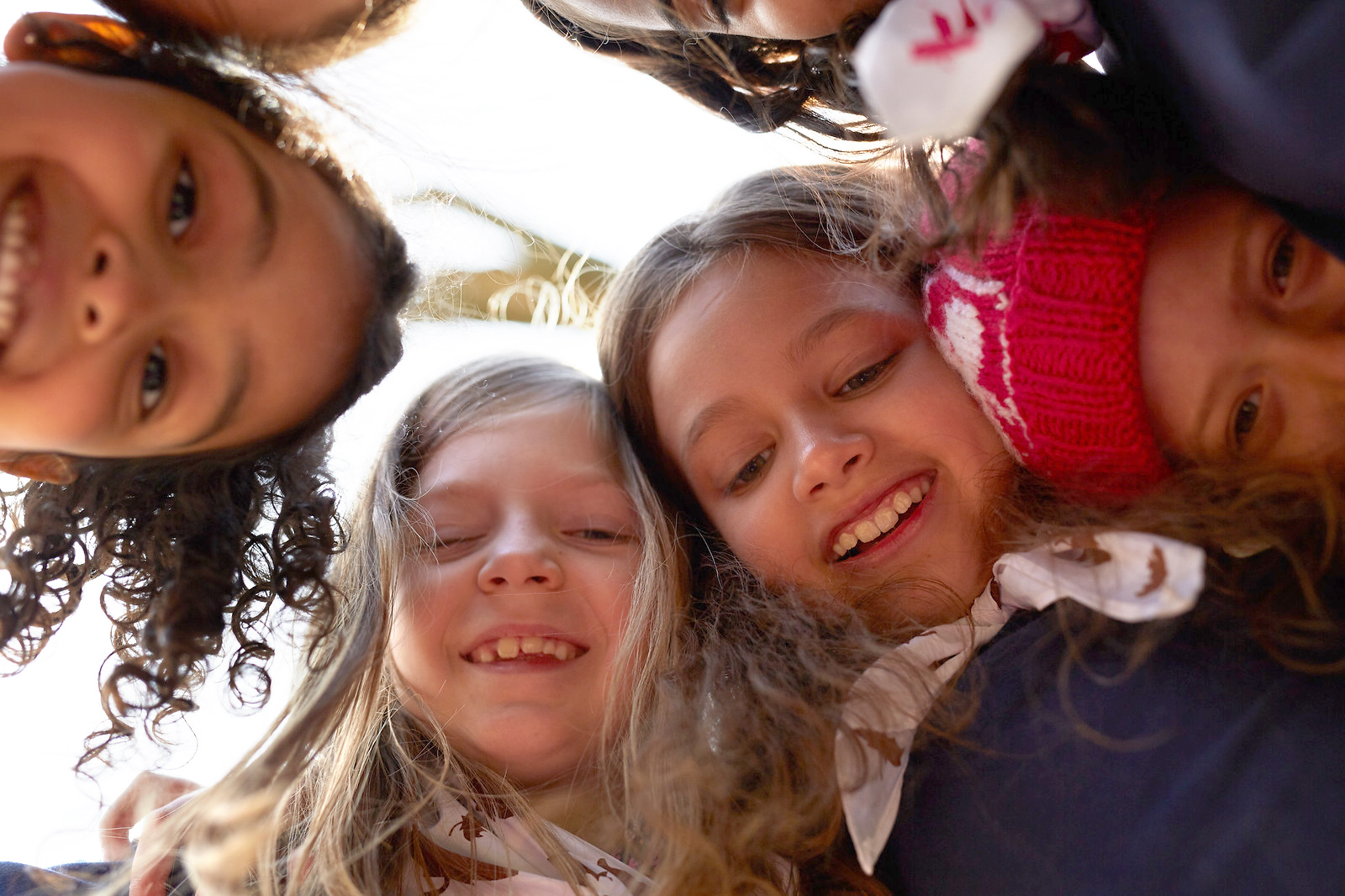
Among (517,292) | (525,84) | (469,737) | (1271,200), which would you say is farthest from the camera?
(517,292)

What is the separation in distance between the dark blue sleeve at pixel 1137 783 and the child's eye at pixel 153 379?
86 cm

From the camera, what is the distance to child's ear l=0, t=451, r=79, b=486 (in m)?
1.01

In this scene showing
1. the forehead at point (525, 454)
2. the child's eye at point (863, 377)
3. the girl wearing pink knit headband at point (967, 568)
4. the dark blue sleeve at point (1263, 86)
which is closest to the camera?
the dark blue sleeve at point (1263, 86)

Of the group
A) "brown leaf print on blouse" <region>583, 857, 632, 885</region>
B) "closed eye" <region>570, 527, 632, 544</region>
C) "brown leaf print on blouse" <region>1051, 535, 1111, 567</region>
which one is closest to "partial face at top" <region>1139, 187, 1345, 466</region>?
"brown leaf print on blouse" <region>1051, 535, 1111, 567</region>

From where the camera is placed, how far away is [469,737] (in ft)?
3.83

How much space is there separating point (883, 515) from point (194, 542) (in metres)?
0.85

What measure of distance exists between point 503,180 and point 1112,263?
837mm

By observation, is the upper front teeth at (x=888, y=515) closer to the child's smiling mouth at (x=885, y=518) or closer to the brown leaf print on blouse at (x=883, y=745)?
the child's smiling mouth at (x=885, y=518)

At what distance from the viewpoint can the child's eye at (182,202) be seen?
90 centimetres

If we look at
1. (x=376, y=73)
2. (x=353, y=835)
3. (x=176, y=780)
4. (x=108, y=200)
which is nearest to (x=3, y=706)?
(x=176, y=780)

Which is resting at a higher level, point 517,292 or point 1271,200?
point 1271,200

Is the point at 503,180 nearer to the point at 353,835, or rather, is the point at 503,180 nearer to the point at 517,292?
the point at 517,292

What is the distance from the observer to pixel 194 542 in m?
1.15

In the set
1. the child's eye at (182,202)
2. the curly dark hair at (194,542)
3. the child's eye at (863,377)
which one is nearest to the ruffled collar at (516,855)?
the curly dark hair at (194,542)
